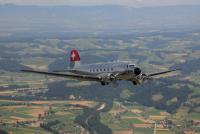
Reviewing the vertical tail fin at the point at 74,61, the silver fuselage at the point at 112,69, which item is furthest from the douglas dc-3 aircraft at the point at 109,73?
the vertical tail fin at the point at 74,61

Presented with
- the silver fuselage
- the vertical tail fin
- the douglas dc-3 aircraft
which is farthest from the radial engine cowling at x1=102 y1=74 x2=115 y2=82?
the vertical tail fin

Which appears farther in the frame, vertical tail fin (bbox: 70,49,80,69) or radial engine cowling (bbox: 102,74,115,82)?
vertical tail fin (bbox: 70,49,80,69)

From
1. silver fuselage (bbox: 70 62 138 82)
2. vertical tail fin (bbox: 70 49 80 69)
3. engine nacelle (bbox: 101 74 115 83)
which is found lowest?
engine nacelle (bbox: 101 74 115 83)

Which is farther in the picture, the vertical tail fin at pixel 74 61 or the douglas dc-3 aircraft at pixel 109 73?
the vertical tail fin at pixel 74 61

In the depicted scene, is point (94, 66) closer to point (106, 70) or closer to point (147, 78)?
point (106, 70)

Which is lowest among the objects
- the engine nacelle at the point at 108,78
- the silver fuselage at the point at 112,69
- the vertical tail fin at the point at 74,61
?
the engine nacelle at the point at 108,78

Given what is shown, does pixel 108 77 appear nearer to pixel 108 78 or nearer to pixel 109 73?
pixel 108 78

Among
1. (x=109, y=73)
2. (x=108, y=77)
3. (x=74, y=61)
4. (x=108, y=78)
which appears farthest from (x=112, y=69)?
(x=74, y=61)

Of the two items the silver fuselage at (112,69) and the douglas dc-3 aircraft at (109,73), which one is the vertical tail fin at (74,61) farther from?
the silver fuselage at (112,69)

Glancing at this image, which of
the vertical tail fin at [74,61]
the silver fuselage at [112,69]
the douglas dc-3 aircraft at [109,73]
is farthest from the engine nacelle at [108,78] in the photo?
the vertical tail fin at [74,61]

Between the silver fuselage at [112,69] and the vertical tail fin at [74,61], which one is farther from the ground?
the vertical tail fin at [74,61]

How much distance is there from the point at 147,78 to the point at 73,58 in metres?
19.0

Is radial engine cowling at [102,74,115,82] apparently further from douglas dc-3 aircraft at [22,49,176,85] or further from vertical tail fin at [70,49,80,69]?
vertical tail fin at [70,49,80,69]

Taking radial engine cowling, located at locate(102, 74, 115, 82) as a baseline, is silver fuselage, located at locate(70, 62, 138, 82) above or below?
above
